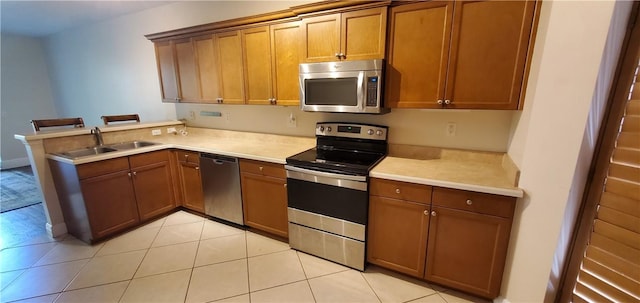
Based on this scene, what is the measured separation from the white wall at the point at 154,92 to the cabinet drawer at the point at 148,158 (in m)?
0.78

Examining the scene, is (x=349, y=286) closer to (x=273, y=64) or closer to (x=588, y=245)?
(x=588, y=245)

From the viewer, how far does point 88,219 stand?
7.69ft

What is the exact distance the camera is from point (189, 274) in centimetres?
203

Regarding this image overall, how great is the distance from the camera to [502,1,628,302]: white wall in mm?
1193

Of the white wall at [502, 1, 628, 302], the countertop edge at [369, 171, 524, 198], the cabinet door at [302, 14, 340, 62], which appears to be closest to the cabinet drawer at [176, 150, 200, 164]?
the cabinet door at [302, 14, 340, 62]

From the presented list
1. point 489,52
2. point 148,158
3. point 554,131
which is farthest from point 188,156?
point 554,131

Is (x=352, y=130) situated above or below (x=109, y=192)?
above

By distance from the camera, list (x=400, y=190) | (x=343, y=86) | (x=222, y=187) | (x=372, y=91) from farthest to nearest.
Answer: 1. (x=222, y=187)
2. (x=343, y=86)
3. (x=372, y=91)
4. (x=400, y=190)

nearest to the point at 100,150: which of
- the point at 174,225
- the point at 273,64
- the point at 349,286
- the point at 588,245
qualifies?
the point at 174,225

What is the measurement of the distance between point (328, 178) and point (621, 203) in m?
1.56

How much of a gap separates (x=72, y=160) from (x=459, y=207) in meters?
3.11

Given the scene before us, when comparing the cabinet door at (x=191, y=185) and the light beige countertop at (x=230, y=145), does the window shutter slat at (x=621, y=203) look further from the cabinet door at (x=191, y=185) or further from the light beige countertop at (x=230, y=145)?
the cabinet door at (x=191, y=185)

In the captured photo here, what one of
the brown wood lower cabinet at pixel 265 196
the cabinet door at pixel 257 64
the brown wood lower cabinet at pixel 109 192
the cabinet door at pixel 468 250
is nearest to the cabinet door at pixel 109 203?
the brown wood lower cabinet at pixel 109 192

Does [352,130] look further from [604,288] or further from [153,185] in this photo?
[153,185]
